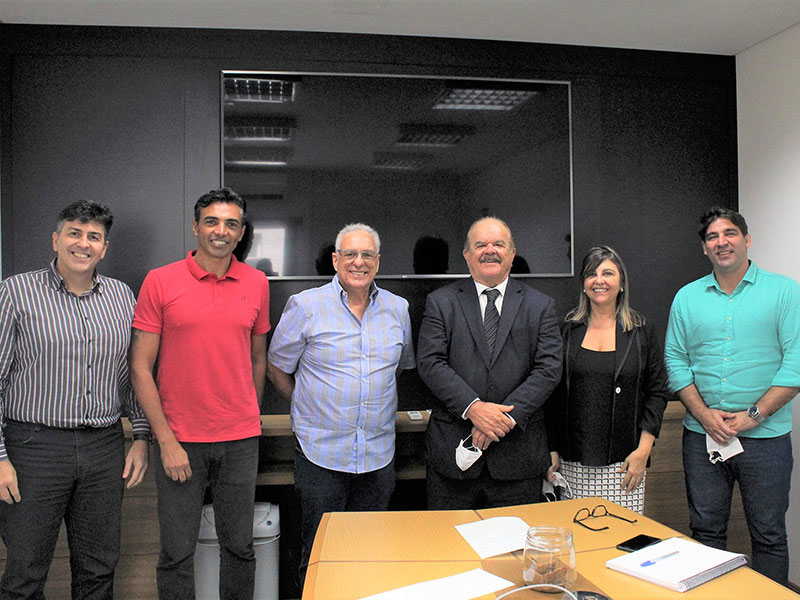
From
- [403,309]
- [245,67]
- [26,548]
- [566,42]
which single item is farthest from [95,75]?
[566,42]

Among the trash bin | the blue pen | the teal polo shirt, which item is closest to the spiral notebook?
the blue pen

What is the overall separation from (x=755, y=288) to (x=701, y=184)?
1.31 m

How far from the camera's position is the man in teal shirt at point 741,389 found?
2639 millimetres

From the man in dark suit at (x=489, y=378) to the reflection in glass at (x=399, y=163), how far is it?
2.83 feet

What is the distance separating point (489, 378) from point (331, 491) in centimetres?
82

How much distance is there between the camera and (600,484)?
8.51 feet

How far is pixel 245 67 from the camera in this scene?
3.38 metres

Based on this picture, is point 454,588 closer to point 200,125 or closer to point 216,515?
point 216,515

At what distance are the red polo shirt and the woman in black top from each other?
55.1 inches

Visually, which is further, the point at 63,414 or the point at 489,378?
the point at 489,378

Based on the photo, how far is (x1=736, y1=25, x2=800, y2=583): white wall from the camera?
3.38 metres

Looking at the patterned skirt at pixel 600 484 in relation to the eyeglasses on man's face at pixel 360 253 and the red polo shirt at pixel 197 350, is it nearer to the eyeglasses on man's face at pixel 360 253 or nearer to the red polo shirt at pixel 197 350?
the eyeglasses on man's face at pixel 360 253

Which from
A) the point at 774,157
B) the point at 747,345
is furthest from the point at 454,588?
the point at 774,157

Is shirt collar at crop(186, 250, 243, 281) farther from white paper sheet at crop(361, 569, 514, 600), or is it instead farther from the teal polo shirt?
the teal polo shirt
